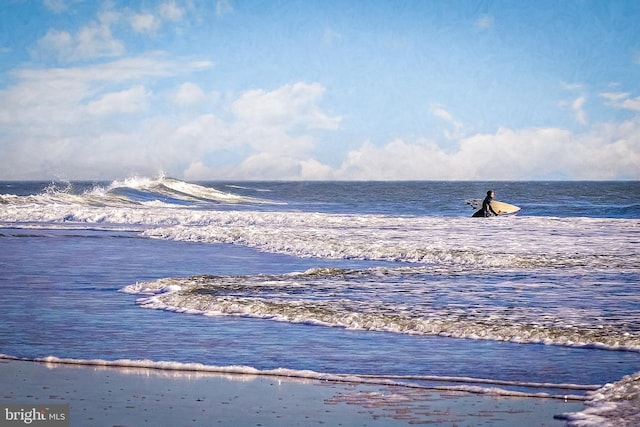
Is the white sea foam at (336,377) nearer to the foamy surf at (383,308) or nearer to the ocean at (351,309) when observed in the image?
the ocean at (351,309)

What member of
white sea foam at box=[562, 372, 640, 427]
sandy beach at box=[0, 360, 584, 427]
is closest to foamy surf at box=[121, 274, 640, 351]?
white sea foam at box=[562, 372, 640, 427]

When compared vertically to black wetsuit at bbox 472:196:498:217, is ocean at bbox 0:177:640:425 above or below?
below

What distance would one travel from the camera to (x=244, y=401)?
24.2 ft

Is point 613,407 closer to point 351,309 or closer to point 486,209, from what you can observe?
point 351,309

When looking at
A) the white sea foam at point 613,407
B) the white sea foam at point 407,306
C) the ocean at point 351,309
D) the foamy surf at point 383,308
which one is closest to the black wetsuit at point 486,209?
the ocean at point 351,309

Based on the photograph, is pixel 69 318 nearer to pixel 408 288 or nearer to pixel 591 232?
pixel 408 288

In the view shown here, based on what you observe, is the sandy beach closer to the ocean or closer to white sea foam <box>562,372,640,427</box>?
white sea foam <box>562,372,640,427</box>

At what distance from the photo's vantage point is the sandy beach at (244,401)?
6.77m

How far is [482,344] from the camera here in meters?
10.1

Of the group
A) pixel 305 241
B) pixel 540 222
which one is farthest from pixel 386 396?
pixel 540 222

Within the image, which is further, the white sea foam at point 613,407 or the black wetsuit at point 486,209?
the black wetsuit at point 486,209

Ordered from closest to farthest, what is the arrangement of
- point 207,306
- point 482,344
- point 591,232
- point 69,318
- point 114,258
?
point 482,344 → point 69,318 → point 207,306 → point 114,258 → point 591,232

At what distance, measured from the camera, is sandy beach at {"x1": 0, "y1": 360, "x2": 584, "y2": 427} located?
22.2ft

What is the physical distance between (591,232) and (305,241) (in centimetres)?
1201
